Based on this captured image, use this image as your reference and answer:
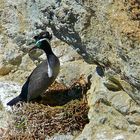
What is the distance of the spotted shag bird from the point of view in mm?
4781

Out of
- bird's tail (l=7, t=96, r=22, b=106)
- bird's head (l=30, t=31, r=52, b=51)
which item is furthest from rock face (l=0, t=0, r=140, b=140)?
bird's tail (l=7, t=96, r=22, b=106)

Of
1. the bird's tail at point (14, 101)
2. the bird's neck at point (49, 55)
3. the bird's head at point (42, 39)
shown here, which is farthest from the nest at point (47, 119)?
the bird's head at point (42, 39)

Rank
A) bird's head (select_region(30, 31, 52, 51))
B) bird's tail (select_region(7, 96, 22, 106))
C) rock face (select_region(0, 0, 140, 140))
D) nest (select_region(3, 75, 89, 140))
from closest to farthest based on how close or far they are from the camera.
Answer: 1. rock face (select_region(0, 0, 140, 140))
2. nest (select_region(3, 75, 89, 140))
3. bird's head (select_region(30, 31, 52, 51))
4. bird's tail (select_region(7, 96, 22, 106))

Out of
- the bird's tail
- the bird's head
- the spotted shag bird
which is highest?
the bird's head

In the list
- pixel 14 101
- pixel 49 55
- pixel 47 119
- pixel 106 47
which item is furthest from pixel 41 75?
pixel 106 47

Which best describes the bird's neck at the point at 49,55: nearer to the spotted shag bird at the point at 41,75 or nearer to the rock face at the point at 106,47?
the spotted shag bird at the point at 41,75

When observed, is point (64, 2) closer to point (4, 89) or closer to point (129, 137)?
point (129, 137)

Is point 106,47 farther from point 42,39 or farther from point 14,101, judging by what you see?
point 14,101

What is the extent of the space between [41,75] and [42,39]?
0.98 ft

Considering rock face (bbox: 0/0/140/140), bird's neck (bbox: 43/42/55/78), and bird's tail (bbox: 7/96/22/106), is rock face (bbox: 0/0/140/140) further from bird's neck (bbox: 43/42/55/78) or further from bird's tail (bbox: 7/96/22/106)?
bird's tail (bbox: 7/96/22/106)

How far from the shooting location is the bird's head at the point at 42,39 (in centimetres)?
471

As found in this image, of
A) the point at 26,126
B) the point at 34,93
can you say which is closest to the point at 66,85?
the point at 34,93

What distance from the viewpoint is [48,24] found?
407 cm

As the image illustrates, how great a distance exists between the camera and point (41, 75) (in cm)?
486
